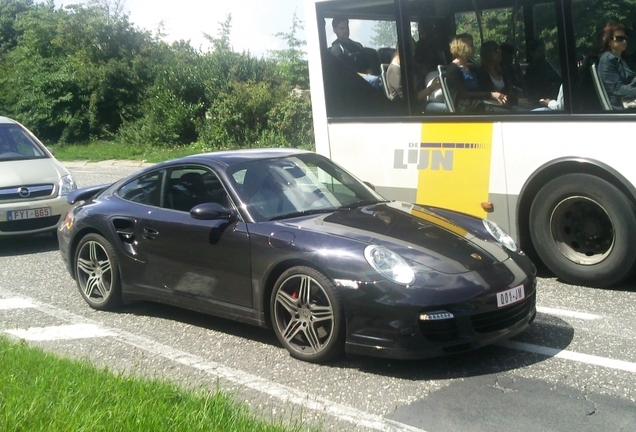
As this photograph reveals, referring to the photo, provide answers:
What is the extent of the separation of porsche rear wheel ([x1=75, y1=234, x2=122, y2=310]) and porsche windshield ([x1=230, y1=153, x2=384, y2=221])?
1.48 metres

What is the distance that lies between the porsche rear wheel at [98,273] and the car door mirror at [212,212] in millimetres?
1327

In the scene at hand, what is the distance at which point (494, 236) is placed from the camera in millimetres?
6188

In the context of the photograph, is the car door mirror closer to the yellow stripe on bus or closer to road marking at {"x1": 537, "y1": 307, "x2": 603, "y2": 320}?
road marking at {"x1": 537, "y1": 307, "x2": 603, "y2": 320}

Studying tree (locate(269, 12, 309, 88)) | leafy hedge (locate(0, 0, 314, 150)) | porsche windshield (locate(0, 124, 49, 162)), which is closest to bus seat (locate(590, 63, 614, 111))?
porsche windshield (locate(0, 124, 49, 162))

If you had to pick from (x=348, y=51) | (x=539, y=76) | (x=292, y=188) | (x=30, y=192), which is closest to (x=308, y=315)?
(x=292, y=188)

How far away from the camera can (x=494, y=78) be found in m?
8.12

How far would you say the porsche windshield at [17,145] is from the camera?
11488 millimetres

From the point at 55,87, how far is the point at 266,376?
31797 mm

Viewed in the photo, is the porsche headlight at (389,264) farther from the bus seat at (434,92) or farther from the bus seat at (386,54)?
the bus seat at (386,54)

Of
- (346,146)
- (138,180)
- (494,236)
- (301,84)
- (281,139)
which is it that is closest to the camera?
(494,236)

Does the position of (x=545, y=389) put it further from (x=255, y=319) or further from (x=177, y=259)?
(x=177, y=259)

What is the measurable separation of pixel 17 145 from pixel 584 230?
7.80 m

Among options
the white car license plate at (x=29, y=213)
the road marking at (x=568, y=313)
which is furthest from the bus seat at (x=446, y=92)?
the white car license plate at (x=29, y=213)

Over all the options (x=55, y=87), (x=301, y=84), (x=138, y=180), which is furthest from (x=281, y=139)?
(x=138, y=180)
